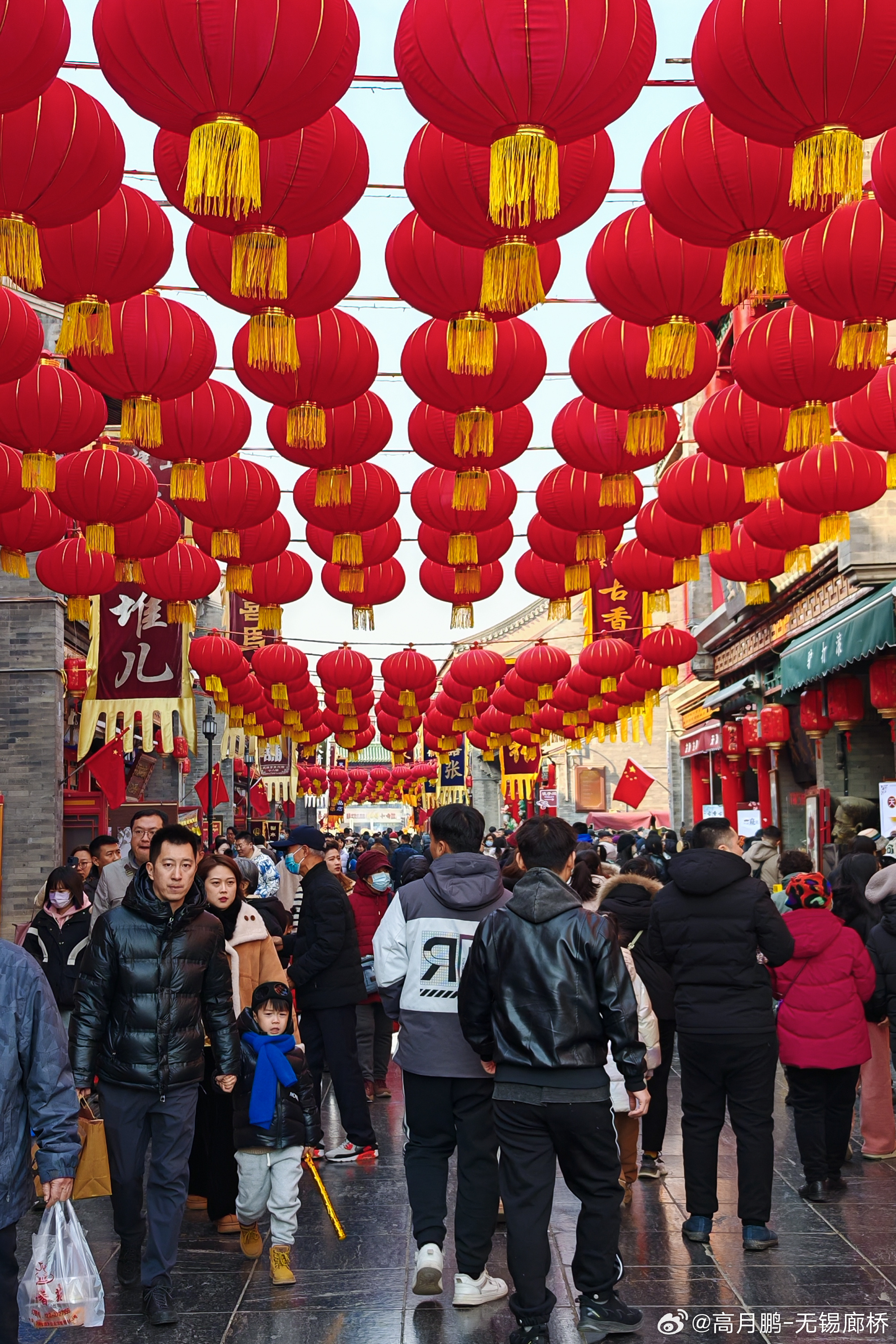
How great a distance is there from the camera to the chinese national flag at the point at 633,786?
24734 millimetres

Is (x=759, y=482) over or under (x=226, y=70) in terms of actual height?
under

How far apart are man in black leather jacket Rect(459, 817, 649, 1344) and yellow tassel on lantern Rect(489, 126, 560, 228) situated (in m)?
2.60

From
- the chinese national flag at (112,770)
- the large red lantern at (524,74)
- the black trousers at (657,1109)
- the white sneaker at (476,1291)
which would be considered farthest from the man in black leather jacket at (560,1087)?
the chinese national flag at (112,770)

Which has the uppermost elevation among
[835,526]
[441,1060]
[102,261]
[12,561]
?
[102,261]

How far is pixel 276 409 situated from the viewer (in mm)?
8227

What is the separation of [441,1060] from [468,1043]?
157 mm

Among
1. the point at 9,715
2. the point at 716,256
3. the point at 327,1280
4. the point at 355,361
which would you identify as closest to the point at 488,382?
the point at 355,361

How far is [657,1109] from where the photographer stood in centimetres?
713

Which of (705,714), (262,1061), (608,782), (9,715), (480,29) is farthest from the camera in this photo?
(608,782)

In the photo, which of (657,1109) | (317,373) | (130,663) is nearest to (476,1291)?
(657,1109)

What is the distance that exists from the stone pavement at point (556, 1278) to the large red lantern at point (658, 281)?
4.25m

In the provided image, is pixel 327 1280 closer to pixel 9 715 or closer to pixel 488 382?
pixel 488 382

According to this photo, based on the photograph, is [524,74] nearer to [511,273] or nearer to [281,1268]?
[511,273]

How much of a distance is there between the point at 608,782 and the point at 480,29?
38.2 meters
